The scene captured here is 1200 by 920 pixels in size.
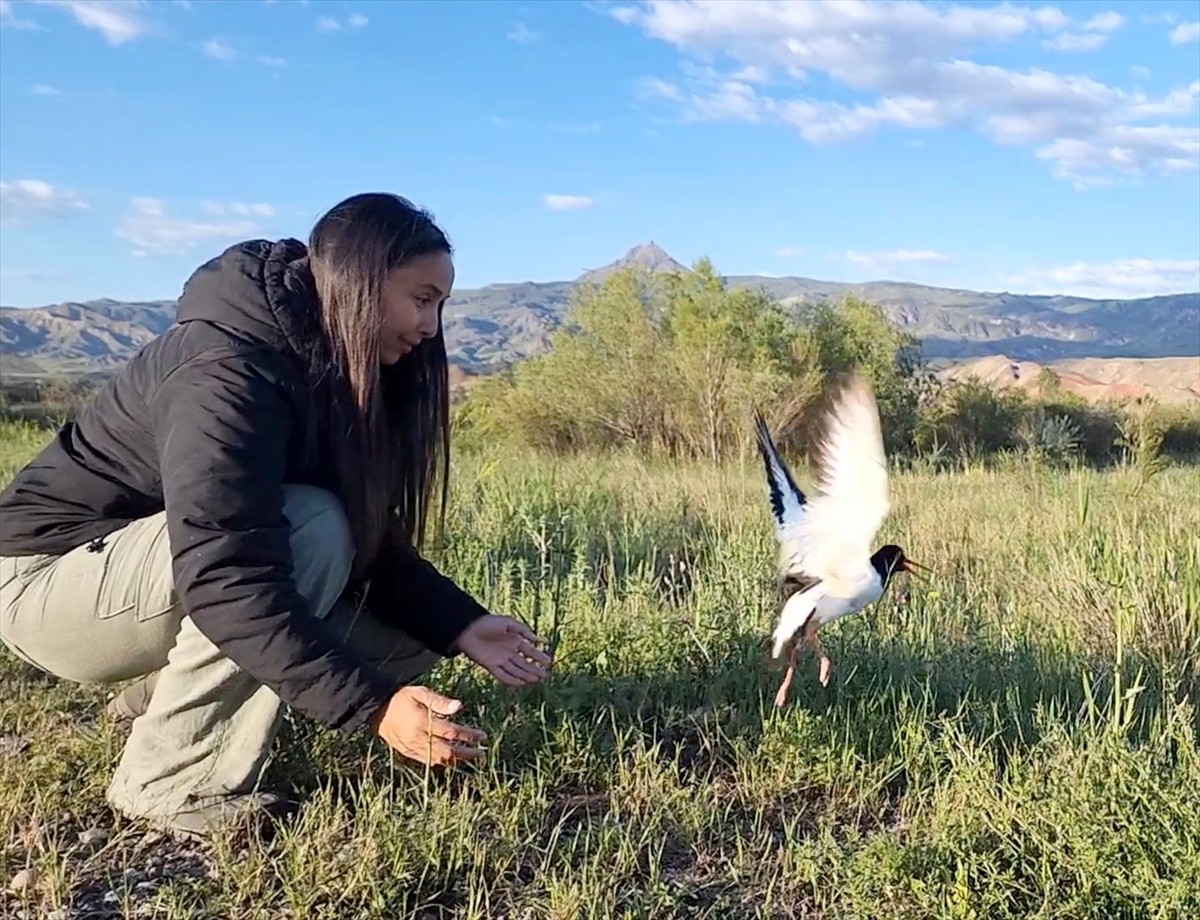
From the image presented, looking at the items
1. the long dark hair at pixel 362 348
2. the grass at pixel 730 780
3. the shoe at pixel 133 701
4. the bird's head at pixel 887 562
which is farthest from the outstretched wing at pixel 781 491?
the shoe at pixel 133 701

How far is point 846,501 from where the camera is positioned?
108 inches

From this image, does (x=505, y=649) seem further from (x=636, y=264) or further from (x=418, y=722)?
(x=636, y=264)

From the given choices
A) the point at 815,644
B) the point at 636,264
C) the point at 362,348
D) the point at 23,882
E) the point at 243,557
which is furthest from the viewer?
the point at 636,264

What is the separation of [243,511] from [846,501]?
4.76ft

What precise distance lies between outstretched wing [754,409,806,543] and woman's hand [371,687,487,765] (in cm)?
115

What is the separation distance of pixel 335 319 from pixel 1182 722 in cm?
219

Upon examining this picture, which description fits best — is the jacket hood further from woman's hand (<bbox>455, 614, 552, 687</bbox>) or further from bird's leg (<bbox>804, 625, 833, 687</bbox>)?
bird's leg (<bbox>804, 625, 833, 687</bbox>)

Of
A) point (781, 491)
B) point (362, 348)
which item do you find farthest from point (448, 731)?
point (781, 491)

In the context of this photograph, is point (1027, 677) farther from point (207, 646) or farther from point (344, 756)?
point (207, 646)

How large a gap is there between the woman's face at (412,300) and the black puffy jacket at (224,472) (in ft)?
0.51

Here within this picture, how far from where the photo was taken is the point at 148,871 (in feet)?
7.00

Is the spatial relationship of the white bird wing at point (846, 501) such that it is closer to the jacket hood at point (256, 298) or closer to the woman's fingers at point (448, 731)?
the woman's fingers at point (448, 731)

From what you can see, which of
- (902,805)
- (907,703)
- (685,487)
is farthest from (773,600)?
(685,487)

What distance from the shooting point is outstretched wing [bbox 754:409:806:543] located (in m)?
2.86
